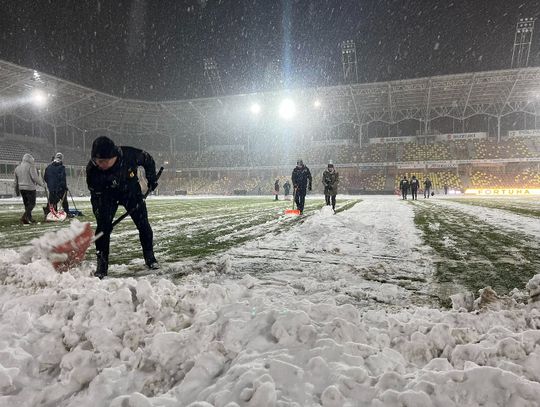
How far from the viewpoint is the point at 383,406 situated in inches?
68.7

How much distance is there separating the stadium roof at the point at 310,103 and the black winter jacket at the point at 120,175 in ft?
113

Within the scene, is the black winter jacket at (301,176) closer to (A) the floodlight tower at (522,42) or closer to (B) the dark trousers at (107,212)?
(B) the dark trousers at (107,212)

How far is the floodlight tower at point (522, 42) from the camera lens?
40.5m

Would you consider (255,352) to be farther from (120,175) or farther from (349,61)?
(349,61)

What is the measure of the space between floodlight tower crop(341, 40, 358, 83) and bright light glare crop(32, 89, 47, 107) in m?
32.4

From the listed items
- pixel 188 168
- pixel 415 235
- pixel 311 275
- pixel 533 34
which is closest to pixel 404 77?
pixel 533 34

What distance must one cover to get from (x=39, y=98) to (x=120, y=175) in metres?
41.5

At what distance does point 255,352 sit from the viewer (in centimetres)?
222

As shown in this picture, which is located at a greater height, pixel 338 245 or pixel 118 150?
pixel 118 150

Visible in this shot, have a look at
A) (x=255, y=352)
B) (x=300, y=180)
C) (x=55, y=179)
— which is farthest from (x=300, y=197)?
(x=255, y=352)

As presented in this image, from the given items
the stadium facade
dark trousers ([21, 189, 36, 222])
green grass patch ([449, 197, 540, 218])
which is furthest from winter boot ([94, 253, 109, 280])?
the stadium facade

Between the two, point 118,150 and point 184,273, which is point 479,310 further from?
point 118,150

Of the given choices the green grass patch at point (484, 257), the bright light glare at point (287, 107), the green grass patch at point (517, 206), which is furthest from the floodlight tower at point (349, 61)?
the green grass patch at point (484, 257)

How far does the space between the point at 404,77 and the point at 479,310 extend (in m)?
40.5
